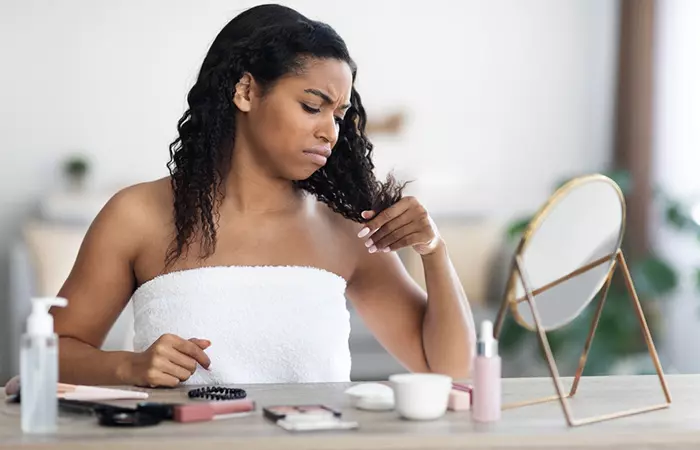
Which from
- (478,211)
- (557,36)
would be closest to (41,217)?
(478,211)

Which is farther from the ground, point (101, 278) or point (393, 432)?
point (101, 278)

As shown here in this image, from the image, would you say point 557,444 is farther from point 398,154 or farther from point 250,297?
point 398,154

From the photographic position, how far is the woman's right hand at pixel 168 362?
4.60 feet

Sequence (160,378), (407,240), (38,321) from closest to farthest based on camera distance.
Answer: (38,321)
(160,378)
(407,240)

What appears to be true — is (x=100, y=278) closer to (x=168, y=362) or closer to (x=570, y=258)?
(x=168, y=362)

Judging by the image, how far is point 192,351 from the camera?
56.1 inches

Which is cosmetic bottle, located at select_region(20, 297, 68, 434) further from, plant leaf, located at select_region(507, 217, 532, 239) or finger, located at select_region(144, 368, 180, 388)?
plant leaf, located at select_region(507, 217, 532, 239)

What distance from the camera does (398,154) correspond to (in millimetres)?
5105

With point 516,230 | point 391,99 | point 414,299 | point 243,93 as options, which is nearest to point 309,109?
point 243,93

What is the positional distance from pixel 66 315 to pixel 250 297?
0.28 m

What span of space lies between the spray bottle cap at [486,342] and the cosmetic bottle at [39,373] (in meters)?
0.45

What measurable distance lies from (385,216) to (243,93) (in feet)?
1.26

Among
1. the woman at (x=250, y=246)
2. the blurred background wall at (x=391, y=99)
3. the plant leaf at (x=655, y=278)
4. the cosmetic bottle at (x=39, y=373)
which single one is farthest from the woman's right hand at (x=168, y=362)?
the blurred background wall at (x=391, y=99)

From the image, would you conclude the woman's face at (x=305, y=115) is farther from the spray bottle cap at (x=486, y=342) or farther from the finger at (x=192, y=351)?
the spray bottle cap at (x=486, y=342)
